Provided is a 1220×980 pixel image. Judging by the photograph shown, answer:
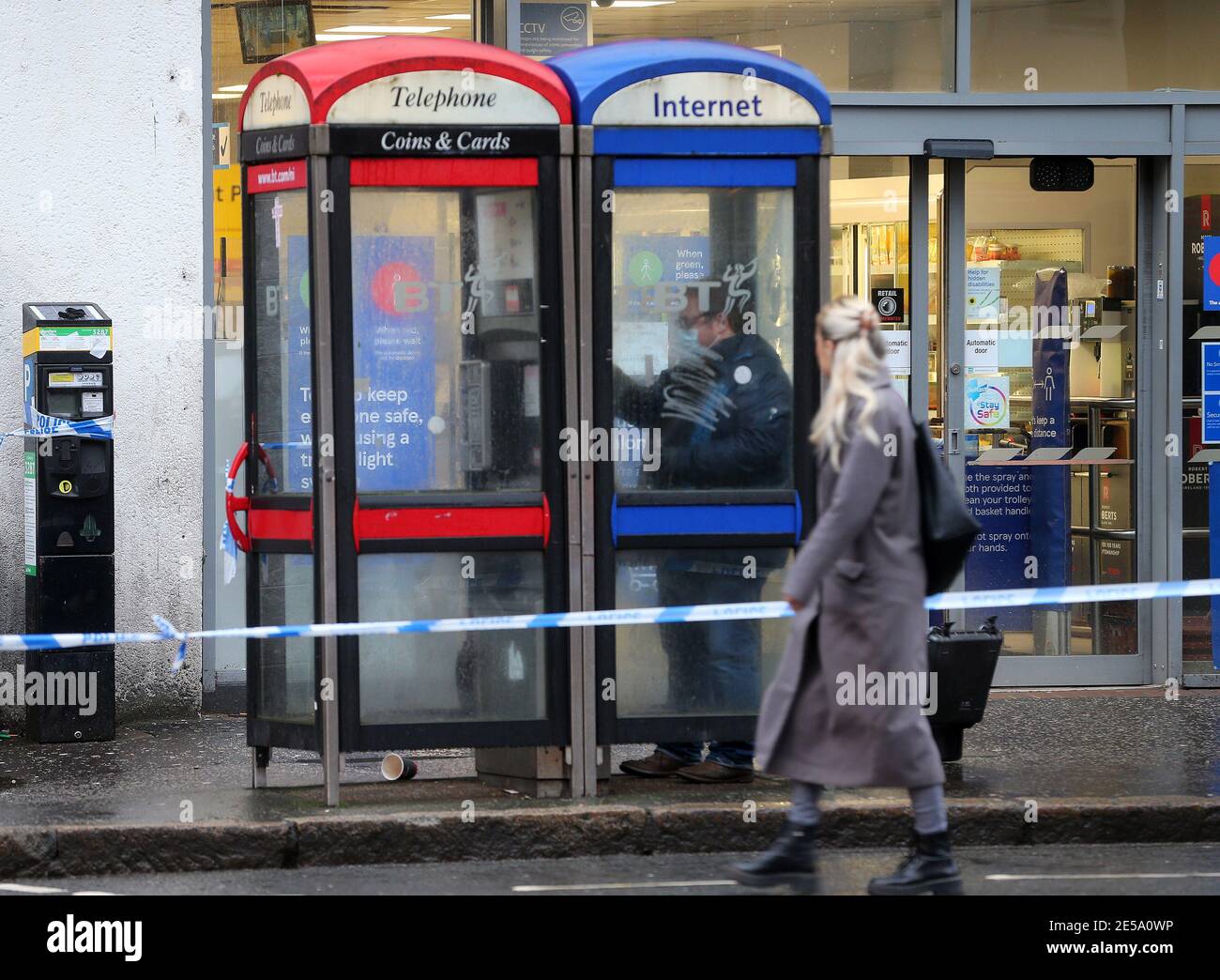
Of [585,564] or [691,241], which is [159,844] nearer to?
[585,564]

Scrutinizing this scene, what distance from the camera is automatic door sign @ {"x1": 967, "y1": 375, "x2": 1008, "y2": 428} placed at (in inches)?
413

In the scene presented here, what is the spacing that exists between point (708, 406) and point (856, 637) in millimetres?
1918

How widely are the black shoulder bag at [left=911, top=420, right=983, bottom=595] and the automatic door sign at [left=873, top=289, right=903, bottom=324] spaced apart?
4.43 meters

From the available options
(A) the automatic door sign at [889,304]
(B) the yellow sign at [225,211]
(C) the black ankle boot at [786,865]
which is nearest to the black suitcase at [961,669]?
(C) the black ankle boot at [786,865]

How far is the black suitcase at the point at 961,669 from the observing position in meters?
7.82

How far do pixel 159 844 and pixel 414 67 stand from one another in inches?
126

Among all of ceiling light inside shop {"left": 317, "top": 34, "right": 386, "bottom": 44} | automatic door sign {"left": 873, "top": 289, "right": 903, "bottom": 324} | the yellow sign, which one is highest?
ceiling light inside shop {"left": 317, "top": 34, "right": 386, "bottom": 44}

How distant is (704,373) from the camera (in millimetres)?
7617

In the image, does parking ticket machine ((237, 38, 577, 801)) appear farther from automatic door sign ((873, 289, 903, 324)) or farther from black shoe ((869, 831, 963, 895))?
automatic door sign ((873, 289, 903, 324))

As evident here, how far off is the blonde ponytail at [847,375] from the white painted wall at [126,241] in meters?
4.76

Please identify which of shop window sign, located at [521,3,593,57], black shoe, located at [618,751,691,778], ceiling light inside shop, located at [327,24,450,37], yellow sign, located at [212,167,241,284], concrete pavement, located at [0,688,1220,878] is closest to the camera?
concrete pavement, located at [0,688,1220,878]

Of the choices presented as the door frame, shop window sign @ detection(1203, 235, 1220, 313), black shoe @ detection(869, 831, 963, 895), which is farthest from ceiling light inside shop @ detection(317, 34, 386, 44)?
black shoe @ detection(869, 831, 963, 895)

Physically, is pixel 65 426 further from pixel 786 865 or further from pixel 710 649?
pixel 786 865

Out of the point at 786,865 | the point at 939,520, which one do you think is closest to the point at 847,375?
the point at 939,520
